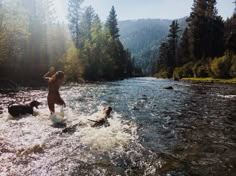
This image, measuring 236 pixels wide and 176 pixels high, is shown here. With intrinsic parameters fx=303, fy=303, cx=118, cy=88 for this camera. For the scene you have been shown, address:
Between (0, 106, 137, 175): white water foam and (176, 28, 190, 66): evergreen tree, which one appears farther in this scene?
(176, 28, 190, 66): evergreen tree

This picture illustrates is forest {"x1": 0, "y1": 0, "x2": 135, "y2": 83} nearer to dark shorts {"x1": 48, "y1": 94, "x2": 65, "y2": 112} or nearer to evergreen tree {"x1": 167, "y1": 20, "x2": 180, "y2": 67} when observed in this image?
dark shorts {"x1": 48, "y1": 94, "x2": 65, "y2": 112}

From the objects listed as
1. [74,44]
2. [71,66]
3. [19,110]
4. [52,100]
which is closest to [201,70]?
[74,44]

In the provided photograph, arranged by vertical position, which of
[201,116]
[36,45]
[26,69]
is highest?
[36,45]

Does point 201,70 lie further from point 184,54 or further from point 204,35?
point 184,54

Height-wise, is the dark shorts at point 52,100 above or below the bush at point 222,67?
below

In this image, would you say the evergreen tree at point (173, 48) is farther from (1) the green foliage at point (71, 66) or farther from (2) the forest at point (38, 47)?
(1) the green foliage at point (71, 66)

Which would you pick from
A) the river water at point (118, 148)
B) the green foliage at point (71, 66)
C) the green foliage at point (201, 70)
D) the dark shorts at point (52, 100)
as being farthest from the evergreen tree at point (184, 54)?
the dark shorts at point (52, 100)

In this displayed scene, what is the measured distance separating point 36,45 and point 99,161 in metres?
45.7

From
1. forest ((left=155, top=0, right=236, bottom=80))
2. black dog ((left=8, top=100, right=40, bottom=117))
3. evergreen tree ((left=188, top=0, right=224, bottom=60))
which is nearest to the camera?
black dog ((left=8, top=100, right=40, bottom=117))

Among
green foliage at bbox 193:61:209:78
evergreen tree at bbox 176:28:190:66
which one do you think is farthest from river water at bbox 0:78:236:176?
evergreen tree at bbox 176:28:190:66

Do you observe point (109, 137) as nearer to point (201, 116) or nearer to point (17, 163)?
point (17, 163)

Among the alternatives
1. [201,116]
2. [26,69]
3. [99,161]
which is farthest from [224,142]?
[26,69]

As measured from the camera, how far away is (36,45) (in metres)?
51.9

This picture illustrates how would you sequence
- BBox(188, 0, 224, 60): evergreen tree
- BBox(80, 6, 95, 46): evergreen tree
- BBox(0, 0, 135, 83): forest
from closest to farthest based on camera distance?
BBox(0, 0, 135, 83): forest < BBox(80, 6, 95, 46): evergreen tree < BBox(188, 0, 224, 60): evergreen tree
